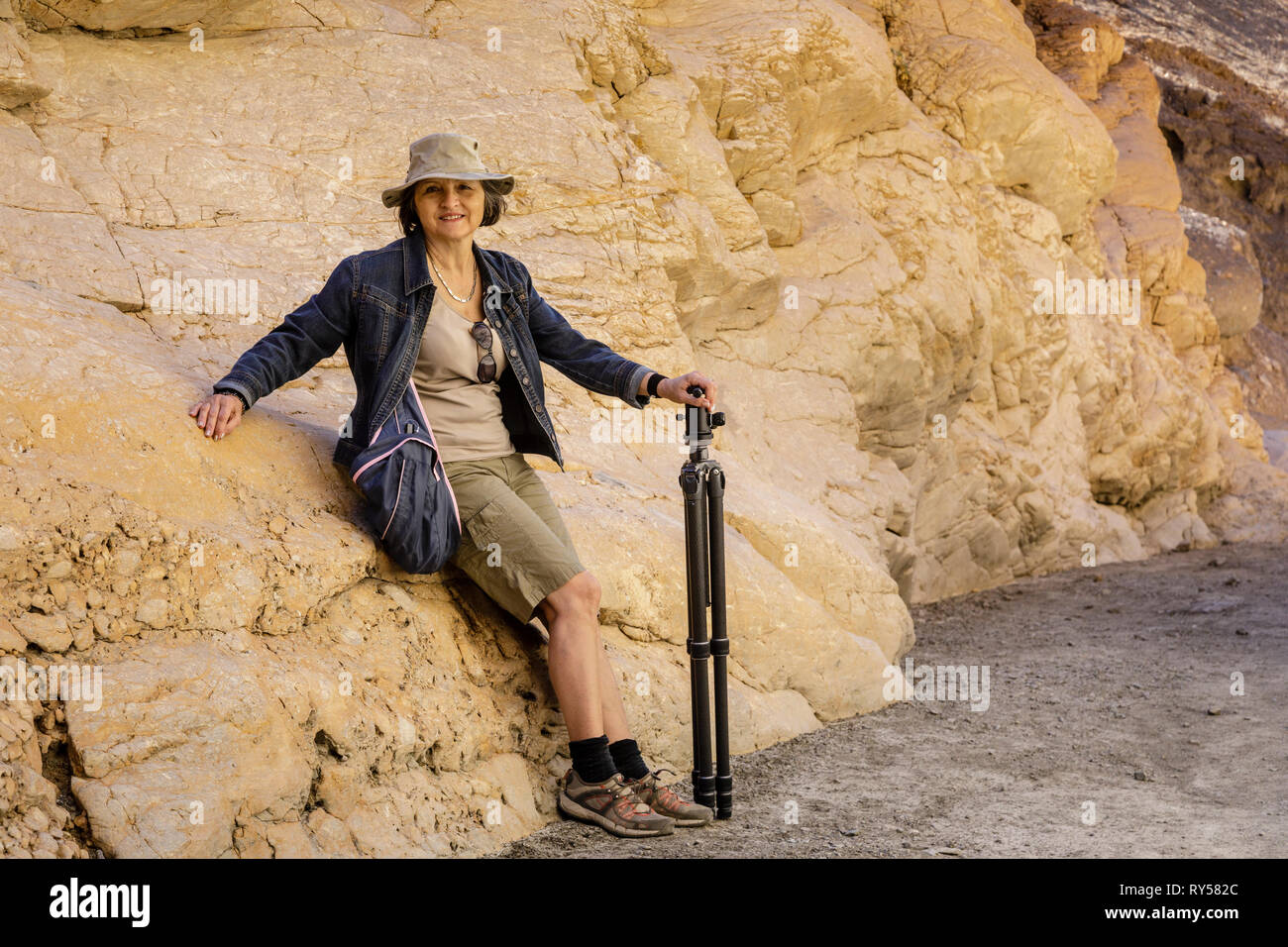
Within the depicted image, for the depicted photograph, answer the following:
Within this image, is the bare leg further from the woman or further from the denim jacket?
the denim jacket

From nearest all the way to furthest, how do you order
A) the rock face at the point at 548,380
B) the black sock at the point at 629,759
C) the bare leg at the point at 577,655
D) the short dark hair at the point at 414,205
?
the rock face at the point at 548,380
the bare leg at the point at 577,655
the black sock at the point at 629,759
the short dark hair at the point at 414,205

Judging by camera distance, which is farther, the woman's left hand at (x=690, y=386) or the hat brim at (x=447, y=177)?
the woman's left hand at (x=690, y=386)

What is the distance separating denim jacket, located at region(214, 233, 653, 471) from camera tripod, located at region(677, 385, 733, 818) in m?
0.28

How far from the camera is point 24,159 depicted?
16.7 ft

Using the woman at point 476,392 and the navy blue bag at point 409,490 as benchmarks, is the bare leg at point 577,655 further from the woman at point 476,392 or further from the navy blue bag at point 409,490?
the navy blue bag at point 409,490

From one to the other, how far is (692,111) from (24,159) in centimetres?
386

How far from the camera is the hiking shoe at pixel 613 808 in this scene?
3.67m

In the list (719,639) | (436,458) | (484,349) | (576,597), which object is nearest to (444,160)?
(484,349)

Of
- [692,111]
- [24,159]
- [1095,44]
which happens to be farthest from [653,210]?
[1095,44]

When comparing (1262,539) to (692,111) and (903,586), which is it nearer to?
(903,586)

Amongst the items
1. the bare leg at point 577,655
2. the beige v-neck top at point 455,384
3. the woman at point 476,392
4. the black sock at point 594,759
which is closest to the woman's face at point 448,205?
the woman at point 476,392

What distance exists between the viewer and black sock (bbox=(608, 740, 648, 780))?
3.83 m

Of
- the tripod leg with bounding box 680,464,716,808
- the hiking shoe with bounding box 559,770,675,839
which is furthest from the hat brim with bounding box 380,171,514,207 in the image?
the hiking shoe with bounding box 559,770,675,839

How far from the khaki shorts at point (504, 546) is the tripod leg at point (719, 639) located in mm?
436
